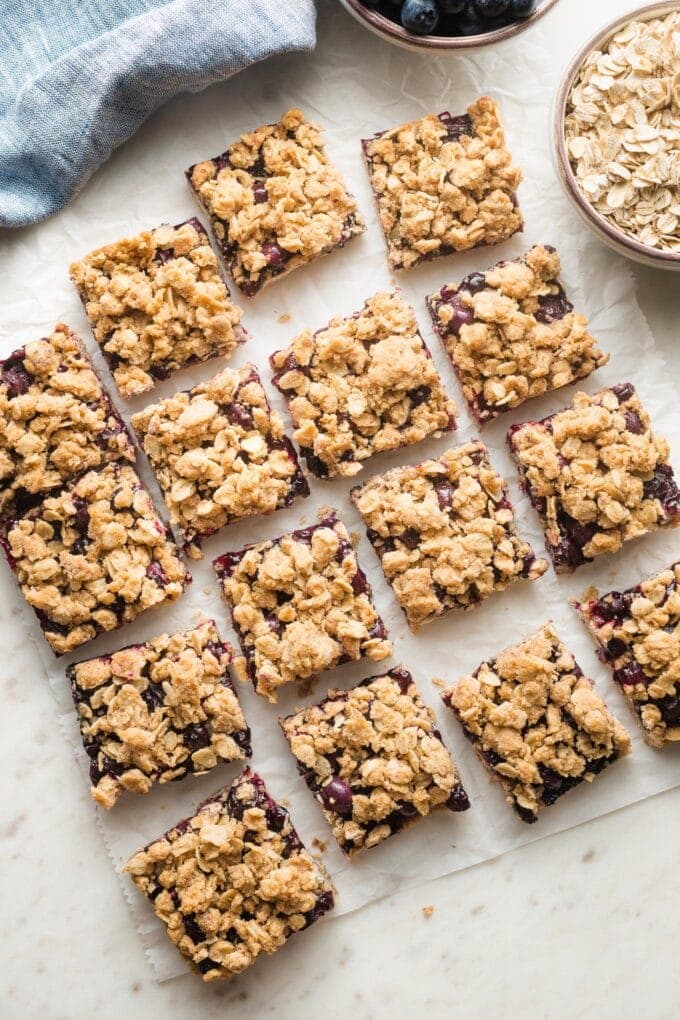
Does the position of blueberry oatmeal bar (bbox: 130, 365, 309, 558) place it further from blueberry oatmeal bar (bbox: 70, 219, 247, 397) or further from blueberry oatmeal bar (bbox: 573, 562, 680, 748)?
blueberry oatmeal bar (bbox: 573, 562, 680, 748)

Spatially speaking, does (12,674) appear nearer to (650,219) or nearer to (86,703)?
(86,703)

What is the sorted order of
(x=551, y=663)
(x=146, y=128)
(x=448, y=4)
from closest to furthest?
(x=448, y=4) → (x=551, y=663) → (x=146, y=128)

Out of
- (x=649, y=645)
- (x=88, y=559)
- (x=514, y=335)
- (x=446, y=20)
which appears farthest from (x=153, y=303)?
(x=649, y=645)

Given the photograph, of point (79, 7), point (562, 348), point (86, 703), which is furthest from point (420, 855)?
point (79, 7)

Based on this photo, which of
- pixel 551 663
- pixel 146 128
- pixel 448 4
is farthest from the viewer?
pixel 146 128

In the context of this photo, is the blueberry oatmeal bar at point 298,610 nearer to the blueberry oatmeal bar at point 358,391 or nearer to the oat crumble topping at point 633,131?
the blueberry oatmeal bar at point 358,391

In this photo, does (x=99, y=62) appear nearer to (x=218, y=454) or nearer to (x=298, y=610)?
(x=218, y=454)
